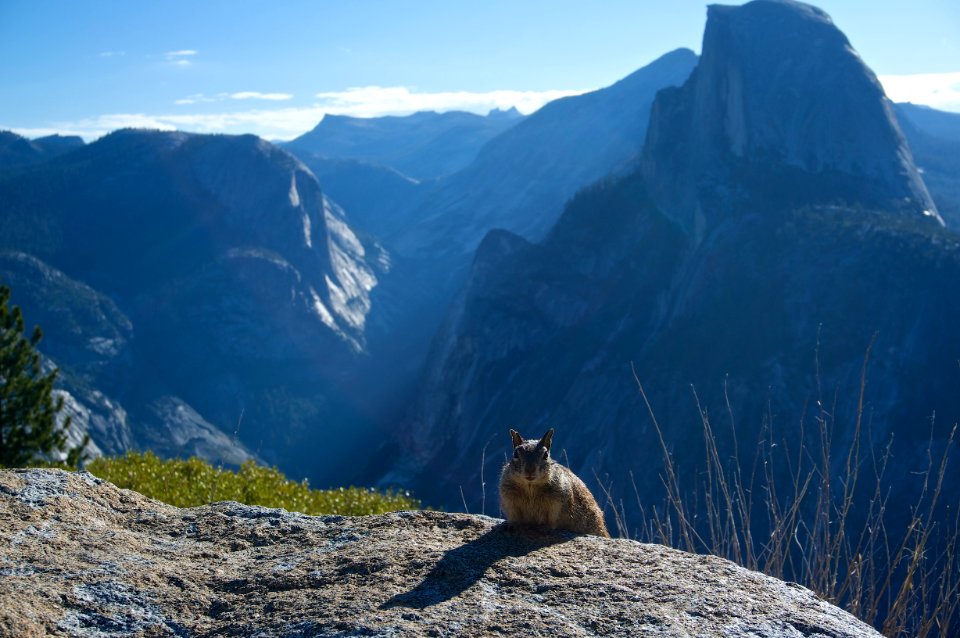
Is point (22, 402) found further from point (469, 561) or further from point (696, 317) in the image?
point (696, 317)

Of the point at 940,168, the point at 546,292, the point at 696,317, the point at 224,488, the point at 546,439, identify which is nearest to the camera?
the point at 546,439

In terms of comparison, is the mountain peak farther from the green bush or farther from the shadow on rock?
the shadow on rock

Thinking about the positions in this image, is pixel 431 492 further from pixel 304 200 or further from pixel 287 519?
pixel 304 200

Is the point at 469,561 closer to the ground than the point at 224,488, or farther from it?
farther from it

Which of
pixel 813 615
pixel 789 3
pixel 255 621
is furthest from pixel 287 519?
pixel 789 3

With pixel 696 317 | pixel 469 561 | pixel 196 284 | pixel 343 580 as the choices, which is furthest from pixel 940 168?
pixel 343 580

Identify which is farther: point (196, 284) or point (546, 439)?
point (196, 284)

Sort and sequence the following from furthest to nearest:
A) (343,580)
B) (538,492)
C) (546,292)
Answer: (546,292), (538,492), (343,580)
